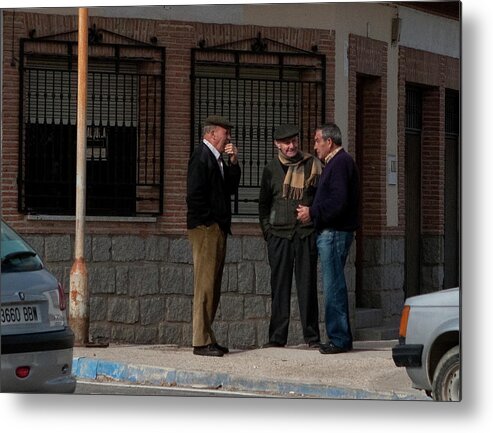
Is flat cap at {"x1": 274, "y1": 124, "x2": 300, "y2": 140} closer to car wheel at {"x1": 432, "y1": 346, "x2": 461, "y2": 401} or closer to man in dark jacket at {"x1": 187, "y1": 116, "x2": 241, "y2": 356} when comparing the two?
man in dark jacket at {"x1": 187, "y1": 116, "x2": 241, "y2": 356}

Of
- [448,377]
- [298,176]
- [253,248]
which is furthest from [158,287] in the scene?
[448,377]

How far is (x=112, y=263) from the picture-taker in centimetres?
1460

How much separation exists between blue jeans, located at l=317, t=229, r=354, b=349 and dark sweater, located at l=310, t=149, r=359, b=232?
10cm

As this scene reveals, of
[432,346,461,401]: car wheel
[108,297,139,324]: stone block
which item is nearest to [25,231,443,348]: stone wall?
[108,297,139,324]: stone block

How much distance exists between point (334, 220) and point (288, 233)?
12.7 inches

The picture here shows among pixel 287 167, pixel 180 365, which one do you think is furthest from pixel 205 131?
pixel 180 365

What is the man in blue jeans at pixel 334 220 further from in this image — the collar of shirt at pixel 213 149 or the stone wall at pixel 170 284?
the collar of shirt at pixel 213 149

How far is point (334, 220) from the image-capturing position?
565 inches

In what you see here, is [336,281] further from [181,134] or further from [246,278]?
[181,134]

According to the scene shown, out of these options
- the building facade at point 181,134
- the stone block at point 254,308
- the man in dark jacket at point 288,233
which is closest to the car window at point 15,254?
the building facade at point 181,134

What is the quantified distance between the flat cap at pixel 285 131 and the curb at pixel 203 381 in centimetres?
159

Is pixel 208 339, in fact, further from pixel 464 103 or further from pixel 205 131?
pixel 464 103

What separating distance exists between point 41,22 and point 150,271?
1.78 metres

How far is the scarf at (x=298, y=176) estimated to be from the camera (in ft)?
46.9
